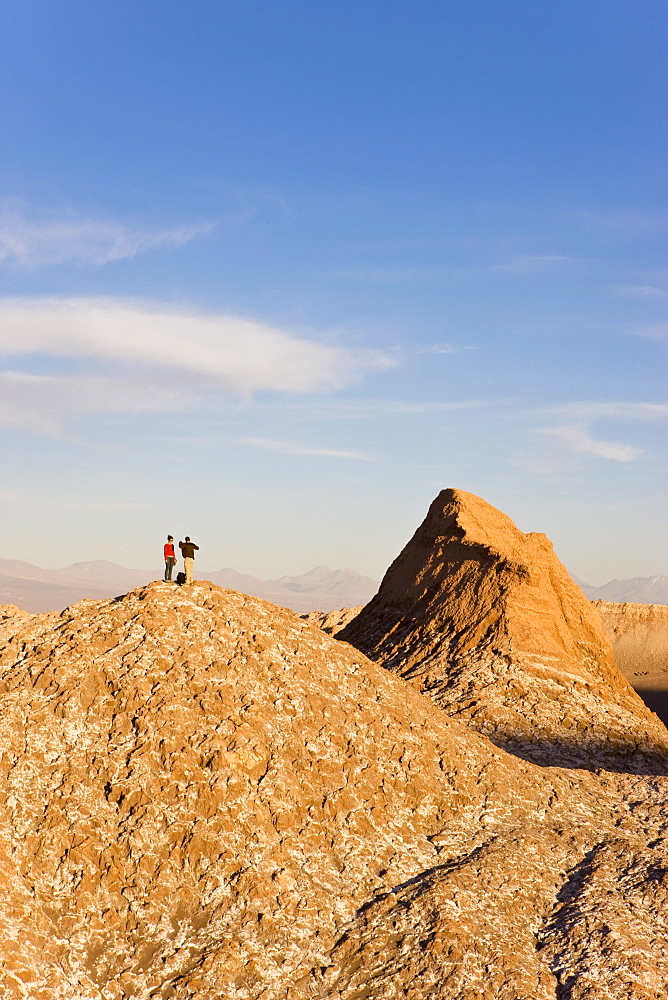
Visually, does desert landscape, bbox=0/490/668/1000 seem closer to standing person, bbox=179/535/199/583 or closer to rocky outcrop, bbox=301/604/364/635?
standing person, bbox=179/535/199/583

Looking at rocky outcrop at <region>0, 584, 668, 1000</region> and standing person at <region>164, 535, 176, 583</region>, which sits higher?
standing person at <region>164, 535, 176, 583</region>

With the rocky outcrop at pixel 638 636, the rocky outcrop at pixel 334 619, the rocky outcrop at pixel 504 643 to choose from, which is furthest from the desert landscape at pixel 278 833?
Result: the rocky outcrop at pixel 638 636

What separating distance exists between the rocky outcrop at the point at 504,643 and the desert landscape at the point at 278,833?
18.0 feet

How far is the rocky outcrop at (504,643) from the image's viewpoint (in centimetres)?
2339

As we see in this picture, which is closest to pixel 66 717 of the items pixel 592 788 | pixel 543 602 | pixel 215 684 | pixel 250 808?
pixel 215 684

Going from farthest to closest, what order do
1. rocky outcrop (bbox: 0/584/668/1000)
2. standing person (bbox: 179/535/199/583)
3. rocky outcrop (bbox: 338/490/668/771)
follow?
1. rocky outcrop (bbox: 338/490/668/771)
2. standing person (bbox: 179/535/199/583)
3. rocky outcrop (bbox: 0/584/668/1000)

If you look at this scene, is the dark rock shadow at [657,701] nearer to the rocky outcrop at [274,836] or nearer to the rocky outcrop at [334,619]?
the rocky outcrop at [334,619]

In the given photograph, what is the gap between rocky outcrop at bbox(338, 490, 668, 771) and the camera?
76.7ft

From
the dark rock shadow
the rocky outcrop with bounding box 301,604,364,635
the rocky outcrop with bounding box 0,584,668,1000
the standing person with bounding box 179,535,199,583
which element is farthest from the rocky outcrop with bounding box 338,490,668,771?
the dark rock shadow

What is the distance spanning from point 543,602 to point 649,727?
521cm

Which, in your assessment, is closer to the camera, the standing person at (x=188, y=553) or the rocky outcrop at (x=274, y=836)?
the rocky outcrop at (x=274, y=836)

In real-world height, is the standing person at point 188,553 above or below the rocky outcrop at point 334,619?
above

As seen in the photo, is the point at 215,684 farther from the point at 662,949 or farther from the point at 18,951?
the point at 662,949

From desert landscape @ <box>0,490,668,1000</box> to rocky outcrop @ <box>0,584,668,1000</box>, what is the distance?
35mm
